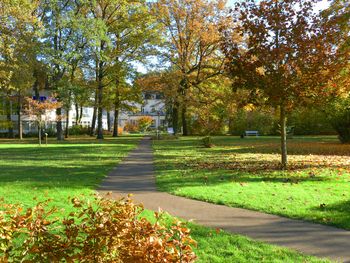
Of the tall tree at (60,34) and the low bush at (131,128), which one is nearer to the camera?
the tall tree at (60,34)

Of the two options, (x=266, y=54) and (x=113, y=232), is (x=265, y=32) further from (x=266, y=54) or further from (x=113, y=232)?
(x=113, y=232)

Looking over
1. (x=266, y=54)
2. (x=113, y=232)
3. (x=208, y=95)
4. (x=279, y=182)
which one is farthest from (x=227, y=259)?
(x=208, y=95)

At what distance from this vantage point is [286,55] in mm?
12945

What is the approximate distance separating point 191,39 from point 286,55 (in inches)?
1082

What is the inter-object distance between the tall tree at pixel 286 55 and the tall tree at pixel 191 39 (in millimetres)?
23202

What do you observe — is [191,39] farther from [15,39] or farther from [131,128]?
[131,128]

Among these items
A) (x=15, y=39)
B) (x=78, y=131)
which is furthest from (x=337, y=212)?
(x=78, y=131)

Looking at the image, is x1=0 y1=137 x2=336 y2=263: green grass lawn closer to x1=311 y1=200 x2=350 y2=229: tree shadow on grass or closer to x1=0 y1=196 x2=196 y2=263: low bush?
x1=0 y1=196 x2=196 y2=263: low bush

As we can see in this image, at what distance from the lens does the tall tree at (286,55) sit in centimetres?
1261

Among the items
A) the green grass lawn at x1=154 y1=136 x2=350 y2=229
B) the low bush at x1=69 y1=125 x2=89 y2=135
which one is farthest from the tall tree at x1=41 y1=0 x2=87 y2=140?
the green grass lawn at x1=154 y1=136 x2=350 y2=229

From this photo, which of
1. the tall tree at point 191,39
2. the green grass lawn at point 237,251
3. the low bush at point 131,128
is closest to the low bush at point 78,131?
the tall tree at point 191,39

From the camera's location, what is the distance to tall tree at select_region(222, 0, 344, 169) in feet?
41.4

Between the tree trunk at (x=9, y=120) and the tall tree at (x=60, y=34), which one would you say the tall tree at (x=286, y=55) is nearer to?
the tall tree at (x=60, y=34)

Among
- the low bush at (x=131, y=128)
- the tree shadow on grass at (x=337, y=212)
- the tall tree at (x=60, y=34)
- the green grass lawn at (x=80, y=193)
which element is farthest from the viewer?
the low bush at (x=131, y=128)
